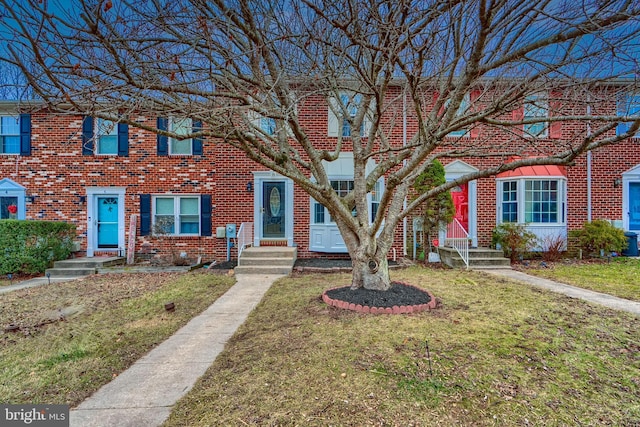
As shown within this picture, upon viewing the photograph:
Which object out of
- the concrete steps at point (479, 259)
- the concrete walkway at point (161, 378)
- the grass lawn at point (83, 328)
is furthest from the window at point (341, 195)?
the concrete walkway at point (161, 378)

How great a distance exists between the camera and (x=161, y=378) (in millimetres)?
3137

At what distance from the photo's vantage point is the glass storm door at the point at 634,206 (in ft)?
35.1

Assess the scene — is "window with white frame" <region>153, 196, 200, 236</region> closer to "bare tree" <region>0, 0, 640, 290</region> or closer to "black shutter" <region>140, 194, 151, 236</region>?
"black shutter" <region>140, 194, 151, 236</region>

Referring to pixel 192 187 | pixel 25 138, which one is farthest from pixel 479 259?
pixel 25 138

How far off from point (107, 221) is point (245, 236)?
4736mm

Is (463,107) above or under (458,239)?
above

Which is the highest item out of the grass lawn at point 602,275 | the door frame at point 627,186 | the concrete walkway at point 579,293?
the door frame at point 627,186

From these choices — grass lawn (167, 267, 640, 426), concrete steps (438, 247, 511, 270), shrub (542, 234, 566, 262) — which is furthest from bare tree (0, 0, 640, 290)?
shrub (542, 234, 566, 262)

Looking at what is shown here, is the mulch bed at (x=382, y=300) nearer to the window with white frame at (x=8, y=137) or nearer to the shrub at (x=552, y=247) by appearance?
the shrub at (x=552, y=247)

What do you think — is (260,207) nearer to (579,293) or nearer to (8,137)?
(579,293)

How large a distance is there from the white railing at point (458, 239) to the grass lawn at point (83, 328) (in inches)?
248

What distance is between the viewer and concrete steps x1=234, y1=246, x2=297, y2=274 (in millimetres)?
8703

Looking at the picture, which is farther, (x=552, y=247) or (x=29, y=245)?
(x=552, y=247)

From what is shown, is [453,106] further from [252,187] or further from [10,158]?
[10,158]
